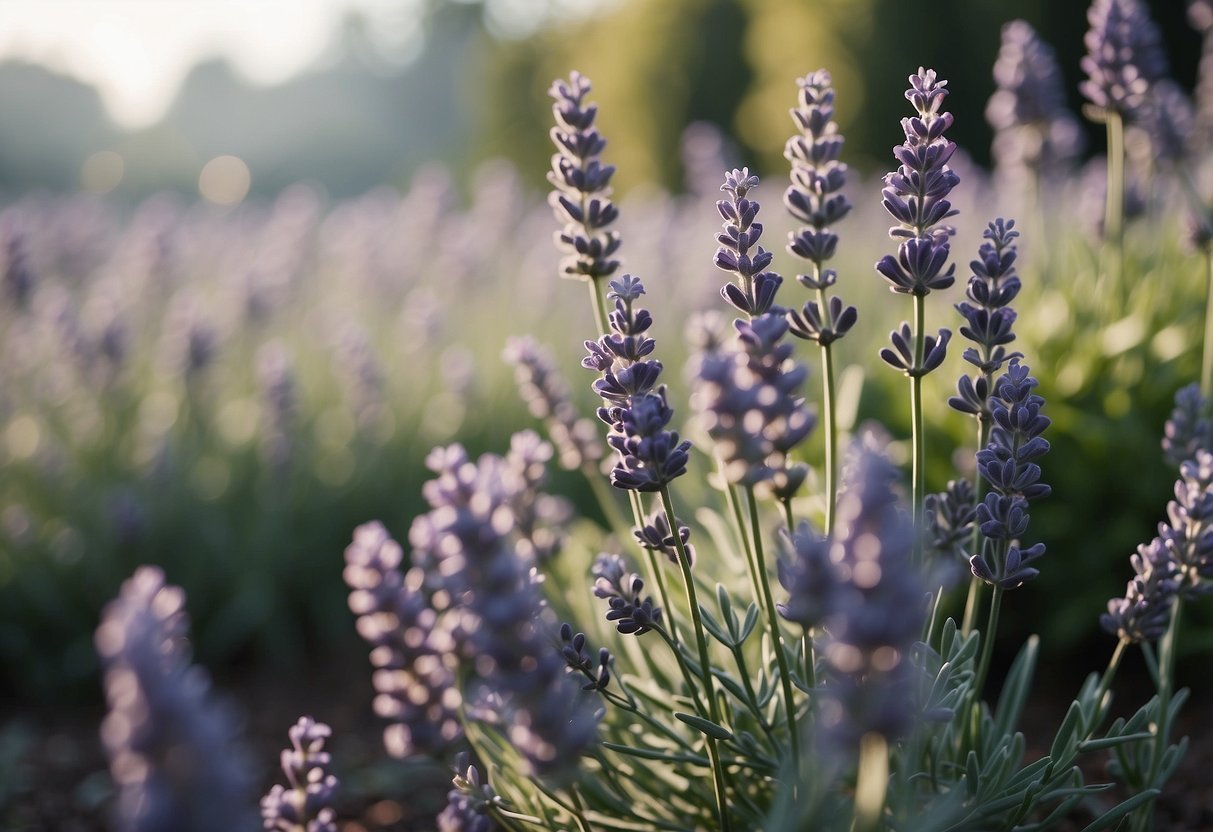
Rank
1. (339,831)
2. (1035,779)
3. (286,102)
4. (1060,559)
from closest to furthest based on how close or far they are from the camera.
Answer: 1. (1035,779)
2. (339,831)
3. (1060,559)
4. (286,102)

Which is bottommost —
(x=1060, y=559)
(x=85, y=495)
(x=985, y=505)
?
(x=1060, y=559)

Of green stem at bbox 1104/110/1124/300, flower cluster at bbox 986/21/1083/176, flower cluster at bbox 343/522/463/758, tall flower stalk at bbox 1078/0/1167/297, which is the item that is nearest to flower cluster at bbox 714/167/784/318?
flower cluster at bbox 343/522/463/758

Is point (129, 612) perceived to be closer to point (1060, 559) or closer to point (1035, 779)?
point (1035, 779)

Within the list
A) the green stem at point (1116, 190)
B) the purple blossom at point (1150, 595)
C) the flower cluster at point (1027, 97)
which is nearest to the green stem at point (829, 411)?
the purple blossom at point (1150, 595)

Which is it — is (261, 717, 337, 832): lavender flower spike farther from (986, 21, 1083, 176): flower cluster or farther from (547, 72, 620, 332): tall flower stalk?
(986, 21, 1083, 176): flower cluster

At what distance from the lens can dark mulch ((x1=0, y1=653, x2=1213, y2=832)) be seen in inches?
94.2

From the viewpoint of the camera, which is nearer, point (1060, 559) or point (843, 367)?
point (1060, 559)

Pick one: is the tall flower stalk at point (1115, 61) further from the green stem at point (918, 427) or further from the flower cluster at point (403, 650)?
the flower cluster at point (403, 650)

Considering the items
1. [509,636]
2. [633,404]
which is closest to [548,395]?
[633,404]

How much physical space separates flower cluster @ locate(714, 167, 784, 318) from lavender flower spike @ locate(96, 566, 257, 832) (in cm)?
85

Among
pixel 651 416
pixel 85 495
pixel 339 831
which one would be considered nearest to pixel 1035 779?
pixel 651 416

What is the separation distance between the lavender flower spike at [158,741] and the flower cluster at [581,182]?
2.83 feet

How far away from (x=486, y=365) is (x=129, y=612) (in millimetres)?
4578

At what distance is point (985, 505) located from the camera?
4.66 feet
